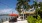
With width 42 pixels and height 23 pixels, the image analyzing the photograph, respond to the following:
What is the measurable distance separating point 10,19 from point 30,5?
0.74 m

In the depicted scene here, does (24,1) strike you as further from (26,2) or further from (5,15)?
(5,15)

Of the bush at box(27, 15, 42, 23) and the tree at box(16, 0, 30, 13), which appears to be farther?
the tree at box(16, 0, 30, 13)

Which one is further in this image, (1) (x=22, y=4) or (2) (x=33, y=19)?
(1) (x=22, y=4)

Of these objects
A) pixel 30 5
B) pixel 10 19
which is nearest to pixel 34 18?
pixel 30 5

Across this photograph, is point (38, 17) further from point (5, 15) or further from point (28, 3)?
point (5, 15)

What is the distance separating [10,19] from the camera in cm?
533

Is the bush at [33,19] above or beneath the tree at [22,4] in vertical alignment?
beneath

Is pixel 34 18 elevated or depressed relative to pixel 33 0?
depressed

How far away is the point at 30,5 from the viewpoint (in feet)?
16.9

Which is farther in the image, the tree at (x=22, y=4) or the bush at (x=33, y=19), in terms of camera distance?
the tree at (x=22, y=4)

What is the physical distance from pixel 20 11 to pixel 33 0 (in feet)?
1.61

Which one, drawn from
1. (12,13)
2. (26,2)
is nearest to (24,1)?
(26,2)

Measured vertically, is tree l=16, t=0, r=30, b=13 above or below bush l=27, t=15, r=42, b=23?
above

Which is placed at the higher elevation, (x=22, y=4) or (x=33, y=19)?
(x=22, y=4)
